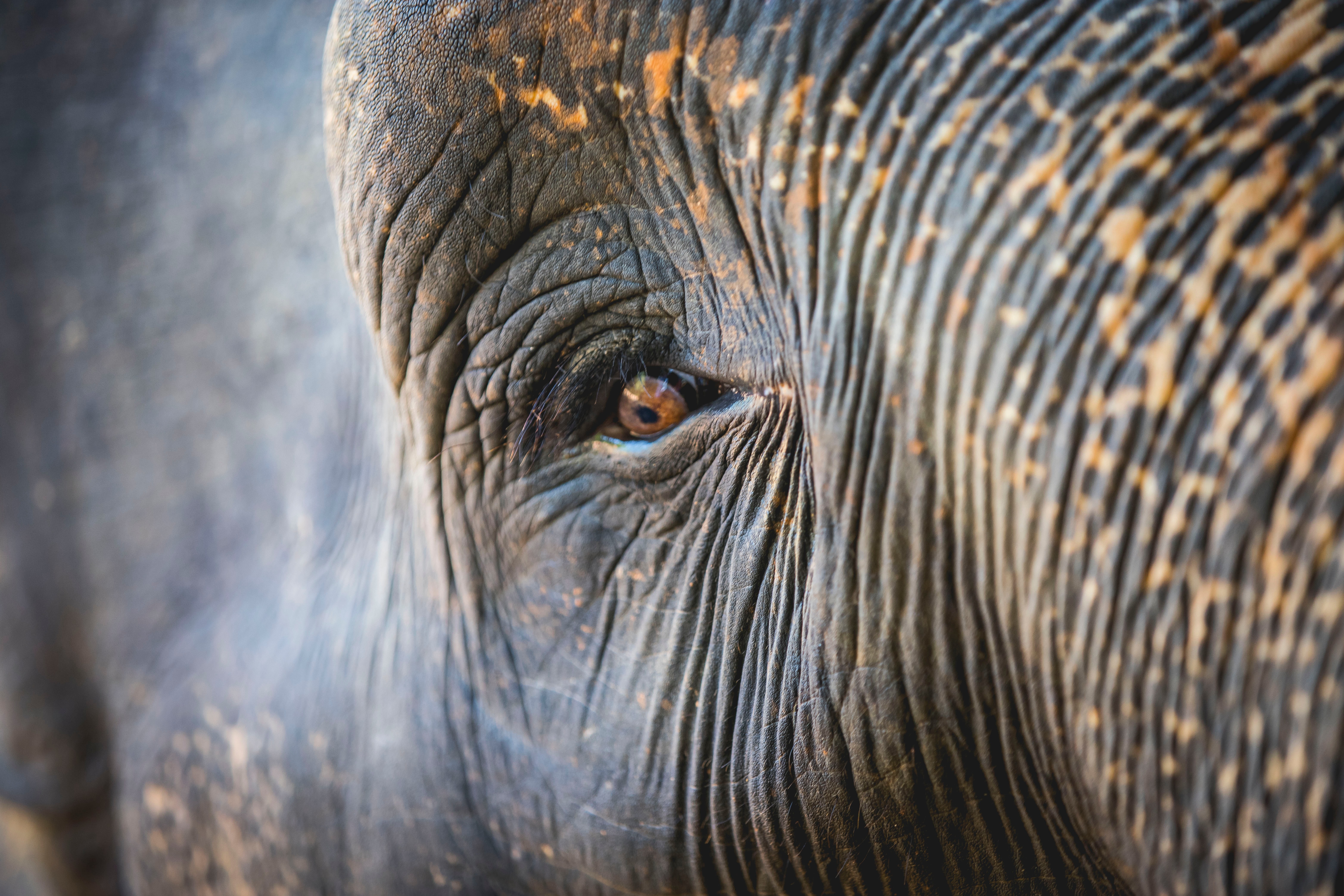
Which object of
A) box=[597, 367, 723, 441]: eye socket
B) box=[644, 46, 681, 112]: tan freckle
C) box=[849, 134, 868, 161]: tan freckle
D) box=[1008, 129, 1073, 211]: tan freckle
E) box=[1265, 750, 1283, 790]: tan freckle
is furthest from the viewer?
box=[597, 367, 723, 441]: eye socket

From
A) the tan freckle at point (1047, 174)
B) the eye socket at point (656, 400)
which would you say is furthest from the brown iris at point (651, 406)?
the tan freckle at point (1047, 174)

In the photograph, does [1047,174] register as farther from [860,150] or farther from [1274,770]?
[1274,770]

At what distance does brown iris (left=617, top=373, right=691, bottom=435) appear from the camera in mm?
1330

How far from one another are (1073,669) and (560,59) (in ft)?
2.71

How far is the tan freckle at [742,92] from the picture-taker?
1.13 metres

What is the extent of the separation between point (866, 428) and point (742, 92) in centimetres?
37

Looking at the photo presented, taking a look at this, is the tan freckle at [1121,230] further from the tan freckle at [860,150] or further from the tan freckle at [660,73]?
the tan freckle at [660,73]

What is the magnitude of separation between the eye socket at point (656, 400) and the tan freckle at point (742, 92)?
323 millimetres

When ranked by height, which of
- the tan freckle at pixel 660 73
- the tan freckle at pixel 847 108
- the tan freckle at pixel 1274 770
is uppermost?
the tan freckle at pixel 660 73

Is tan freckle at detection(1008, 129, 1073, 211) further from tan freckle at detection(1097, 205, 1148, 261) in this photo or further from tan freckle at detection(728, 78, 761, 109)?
tan freckle at detection(728, 78, 761, 109)

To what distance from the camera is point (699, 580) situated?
1.29 m

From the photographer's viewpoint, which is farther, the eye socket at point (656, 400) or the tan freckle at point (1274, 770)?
the eye socket at point (656, 400)

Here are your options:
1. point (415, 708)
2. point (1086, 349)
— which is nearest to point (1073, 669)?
point (1086, 349)

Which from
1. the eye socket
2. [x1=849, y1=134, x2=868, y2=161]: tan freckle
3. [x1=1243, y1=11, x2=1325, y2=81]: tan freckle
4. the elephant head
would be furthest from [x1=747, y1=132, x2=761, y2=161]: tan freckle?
[x1=1243, y1=11, x2=1325, y2=81]: tan freckle
